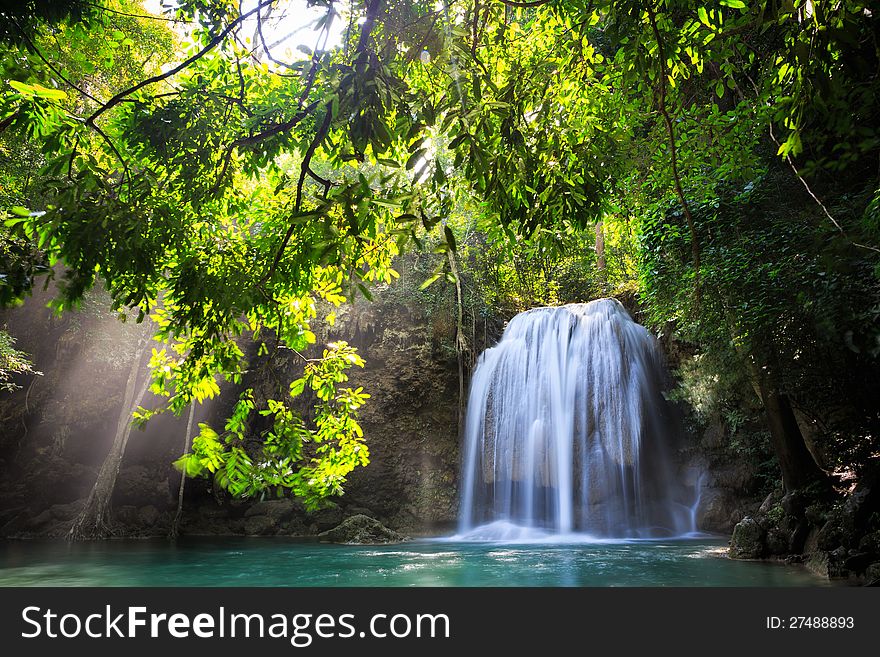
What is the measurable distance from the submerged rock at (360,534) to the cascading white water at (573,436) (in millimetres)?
2600

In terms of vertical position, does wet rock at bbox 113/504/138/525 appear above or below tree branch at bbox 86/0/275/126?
below

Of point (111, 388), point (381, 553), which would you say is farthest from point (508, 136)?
point (111, 388)

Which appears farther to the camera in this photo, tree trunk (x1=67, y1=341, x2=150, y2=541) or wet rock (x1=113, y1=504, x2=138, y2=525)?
wet rock (x1=113, y1=504, x2=138, y2=525)

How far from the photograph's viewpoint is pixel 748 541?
405 inches

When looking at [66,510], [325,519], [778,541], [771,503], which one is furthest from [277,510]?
[778,541]

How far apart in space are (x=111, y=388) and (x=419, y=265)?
10.8 m

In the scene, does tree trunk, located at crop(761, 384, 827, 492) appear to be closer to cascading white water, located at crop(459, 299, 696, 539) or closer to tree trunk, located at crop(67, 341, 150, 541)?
cascading white water, located at crop(459, 299, 696, 539)

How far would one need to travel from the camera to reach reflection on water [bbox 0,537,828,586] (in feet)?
30.0

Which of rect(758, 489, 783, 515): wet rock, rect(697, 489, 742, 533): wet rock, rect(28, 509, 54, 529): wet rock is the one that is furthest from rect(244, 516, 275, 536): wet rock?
rect(758, 489, 783, 515): wet rock

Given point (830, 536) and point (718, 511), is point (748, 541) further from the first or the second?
point (718, 511)

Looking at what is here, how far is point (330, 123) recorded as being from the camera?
64.7 inches

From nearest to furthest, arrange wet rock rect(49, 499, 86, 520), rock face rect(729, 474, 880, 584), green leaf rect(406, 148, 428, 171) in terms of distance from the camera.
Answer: green leaf rect(406, 148, 428, 171), rock face rect(729, 474, 880, 584), wet rock rect(49, 499, 86, 520)

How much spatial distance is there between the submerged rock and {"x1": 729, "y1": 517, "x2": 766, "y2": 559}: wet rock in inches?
328

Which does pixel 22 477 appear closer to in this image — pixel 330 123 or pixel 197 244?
pixel 197 244
